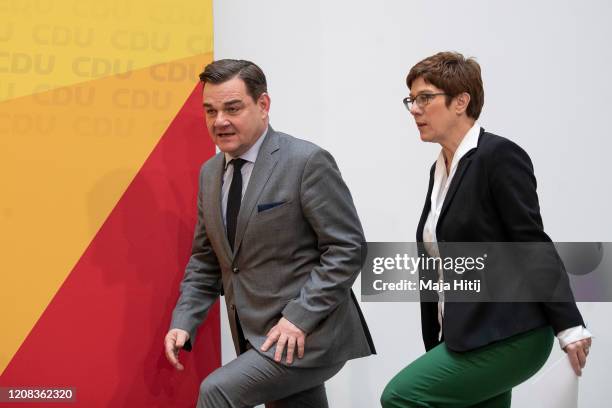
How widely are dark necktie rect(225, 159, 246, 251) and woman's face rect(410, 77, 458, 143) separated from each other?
60cm

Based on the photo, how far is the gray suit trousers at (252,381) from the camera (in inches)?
89.2

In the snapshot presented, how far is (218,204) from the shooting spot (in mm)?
2512

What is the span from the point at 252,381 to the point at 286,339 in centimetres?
16

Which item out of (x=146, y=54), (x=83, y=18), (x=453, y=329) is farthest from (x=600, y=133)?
(x=83, y=18)

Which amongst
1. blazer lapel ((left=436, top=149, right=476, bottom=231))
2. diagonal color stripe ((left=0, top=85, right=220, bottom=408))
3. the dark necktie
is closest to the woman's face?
blazer lapel ((left=436, top=149, right=476, bottom=231))

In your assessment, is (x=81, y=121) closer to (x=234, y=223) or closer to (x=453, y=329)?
(x=234, y=223)

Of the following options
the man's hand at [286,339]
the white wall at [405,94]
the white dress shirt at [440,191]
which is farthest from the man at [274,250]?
the white wall at [405,94]

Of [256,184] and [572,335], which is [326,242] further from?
[572,335]

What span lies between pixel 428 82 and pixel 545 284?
0.72 meters

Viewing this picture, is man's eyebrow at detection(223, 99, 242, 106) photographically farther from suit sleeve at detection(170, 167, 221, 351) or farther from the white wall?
the white wall

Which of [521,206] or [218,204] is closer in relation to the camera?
[521,206]

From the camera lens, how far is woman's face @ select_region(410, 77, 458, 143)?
2393 millimetres

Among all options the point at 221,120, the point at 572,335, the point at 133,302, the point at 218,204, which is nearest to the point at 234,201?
the point at 218,204

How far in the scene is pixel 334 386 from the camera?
3.54m
